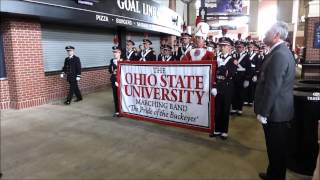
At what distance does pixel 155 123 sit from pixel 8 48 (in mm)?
4437

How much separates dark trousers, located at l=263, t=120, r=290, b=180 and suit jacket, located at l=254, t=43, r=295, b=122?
0.32ft

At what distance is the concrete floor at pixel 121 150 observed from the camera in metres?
3.74

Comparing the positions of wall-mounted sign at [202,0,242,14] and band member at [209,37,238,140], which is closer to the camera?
band member at [209,37,238,140]

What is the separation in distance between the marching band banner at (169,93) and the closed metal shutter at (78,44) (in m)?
3.46

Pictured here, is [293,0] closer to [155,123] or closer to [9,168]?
[155,123]

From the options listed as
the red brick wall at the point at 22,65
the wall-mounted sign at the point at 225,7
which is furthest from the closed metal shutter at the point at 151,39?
the red brick wall at the point at 22,65

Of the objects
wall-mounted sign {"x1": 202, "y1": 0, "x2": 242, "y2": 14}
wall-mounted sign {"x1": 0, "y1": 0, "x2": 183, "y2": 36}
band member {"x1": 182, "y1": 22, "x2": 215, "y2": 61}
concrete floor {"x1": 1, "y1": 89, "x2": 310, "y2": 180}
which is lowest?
concrete floor {"x1": 1, "y1": 89, "x2": 310, "y2": 180}

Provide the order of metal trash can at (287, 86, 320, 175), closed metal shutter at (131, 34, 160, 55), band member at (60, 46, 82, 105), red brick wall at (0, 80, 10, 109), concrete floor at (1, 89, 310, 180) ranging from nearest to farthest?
1. metal trash can at (287, 86, 320, 175)
2. concrete floor at (1, 89, 310, 180)
3. red brick wall at (0, 80, 10, 109)
4. band member at (60, 46, 82, 105)
5. closed metal shutter at (131, 34, 160, 55)

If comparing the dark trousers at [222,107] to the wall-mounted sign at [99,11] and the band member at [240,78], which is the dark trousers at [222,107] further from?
the wall-mounted sign at [99,11]

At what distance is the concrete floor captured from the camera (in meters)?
3.74

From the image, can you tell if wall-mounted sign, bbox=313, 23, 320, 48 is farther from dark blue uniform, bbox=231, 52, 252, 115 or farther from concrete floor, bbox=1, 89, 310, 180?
concrete floor, bbox=1, 89, 310, 180

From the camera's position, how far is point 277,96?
3104 mm

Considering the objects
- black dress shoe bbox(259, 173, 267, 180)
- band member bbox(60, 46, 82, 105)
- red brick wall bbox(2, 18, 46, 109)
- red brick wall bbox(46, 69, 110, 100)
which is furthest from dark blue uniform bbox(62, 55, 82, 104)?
black dress shoe bbox(259, 173, 267, 180)

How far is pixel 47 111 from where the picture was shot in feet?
24.2
